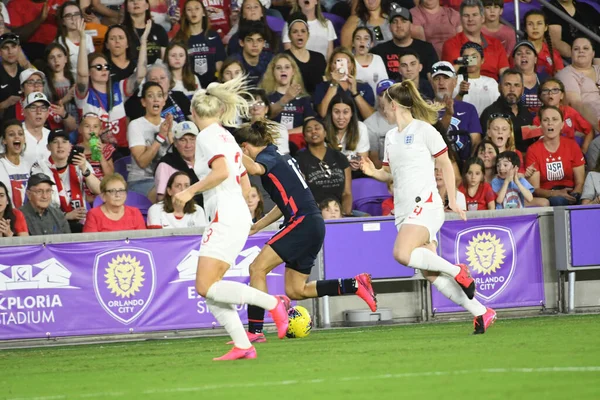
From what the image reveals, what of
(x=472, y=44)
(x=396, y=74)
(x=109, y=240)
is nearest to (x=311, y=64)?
(x=396, y=74)

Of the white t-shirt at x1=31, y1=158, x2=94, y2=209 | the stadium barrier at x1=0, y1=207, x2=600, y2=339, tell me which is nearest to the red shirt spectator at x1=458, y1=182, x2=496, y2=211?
the stadium barrier at x1=0, y1=207, x2=600, y2=339

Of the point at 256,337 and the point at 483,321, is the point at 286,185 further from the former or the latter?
the point at 483,321

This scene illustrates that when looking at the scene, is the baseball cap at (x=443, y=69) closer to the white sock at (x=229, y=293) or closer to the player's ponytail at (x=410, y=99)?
the player's ponytail at (x=410, y=99)

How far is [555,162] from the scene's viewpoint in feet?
50.3

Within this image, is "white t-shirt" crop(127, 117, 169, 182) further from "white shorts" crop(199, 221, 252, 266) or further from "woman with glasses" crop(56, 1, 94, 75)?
"white shorts" crop(199, 221, 252, 266)

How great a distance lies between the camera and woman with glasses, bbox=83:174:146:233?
43.4ft

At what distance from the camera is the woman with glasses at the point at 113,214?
13.2 metres

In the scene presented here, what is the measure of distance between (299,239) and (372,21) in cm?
758

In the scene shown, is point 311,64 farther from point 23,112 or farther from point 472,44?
point 23,112

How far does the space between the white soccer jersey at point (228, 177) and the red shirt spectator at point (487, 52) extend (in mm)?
8846

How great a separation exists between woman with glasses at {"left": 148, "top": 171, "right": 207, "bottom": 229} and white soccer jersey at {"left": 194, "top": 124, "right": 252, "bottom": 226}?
184 inches

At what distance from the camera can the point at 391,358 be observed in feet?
27.2

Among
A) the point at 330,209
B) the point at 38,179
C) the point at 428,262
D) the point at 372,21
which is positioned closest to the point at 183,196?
the point at 428,262

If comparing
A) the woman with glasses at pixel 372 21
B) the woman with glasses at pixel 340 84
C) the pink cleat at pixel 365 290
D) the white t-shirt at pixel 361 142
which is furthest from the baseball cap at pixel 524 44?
the pink cleat at pixel 365 290
